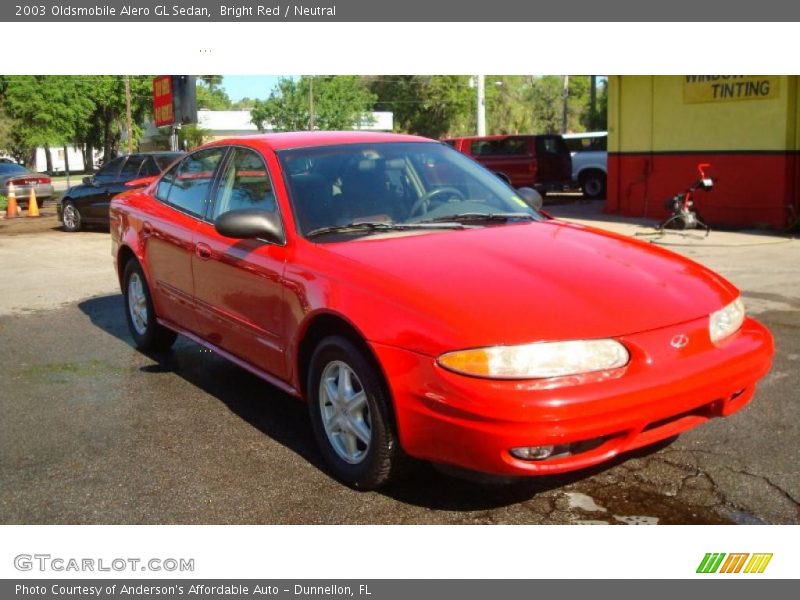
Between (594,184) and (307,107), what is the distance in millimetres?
39680

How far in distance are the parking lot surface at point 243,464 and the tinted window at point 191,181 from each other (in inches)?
46.4

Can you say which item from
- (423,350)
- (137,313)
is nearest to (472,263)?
(423,350)

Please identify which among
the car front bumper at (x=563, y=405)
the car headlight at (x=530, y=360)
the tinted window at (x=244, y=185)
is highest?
the tinted window at (x=244, y=185)

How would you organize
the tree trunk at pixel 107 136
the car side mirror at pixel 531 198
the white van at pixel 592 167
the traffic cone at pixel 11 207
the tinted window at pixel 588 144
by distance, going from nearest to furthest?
the car side mirror at pixel 531 198 → the traffic cone at pixel 11 207 → the white van at pixel 592 167 → the tinted window at pixel 588 144 → the tree trunk at pixel 107 136

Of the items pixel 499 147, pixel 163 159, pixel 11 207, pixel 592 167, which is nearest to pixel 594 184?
pixel 592 167

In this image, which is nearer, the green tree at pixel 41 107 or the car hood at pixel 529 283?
the car hood at pixel 529 283

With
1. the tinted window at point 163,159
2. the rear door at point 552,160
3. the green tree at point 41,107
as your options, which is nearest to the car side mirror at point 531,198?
the tinted window at point 163,159

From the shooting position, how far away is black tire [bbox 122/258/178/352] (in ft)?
20.6

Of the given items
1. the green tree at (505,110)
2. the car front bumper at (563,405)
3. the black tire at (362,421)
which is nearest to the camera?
the car front bumper at (563,405)

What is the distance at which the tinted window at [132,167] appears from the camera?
16031mm

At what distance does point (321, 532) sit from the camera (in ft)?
11.6

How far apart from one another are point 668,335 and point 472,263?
0.88 meters

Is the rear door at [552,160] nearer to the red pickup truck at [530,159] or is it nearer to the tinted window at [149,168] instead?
the red pickup truck at [530,159]

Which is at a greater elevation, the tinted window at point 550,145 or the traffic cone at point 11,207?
the tinted window at point 550,145
